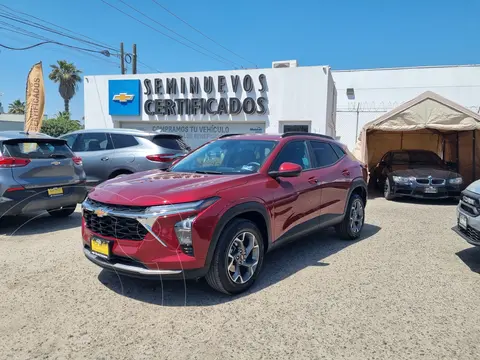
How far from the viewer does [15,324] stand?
10.7 feet

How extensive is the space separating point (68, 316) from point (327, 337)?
227 cm

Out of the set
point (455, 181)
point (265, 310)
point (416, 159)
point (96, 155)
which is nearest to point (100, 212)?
point (265, 310)

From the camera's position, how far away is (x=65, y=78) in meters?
47.0

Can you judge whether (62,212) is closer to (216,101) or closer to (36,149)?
(36,149)

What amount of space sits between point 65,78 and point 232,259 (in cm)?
5010

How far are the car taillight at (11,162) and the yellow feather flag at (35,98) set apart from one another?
10134mm

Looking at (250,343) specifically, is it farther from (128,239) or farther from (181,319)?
(128,239)

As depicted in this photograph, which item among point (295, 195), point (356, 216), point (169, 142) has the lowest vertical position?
point (356, 216)

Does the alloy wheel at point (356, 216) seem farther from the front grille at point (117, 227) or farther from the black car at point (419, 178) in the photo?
the black car at point (419, 178)

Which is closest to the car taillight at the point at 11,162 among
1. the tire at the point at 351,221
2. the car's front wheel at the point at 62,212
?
the car's front wheel at the point at 62,212

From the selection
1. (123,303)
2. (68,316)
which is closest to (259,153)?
(123,303)

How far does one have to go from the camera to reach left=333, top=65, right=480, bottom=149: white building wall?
24078mm

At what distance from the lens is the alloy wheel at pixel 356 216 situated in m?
6.14

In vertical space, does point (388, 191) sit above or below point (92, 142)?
below
